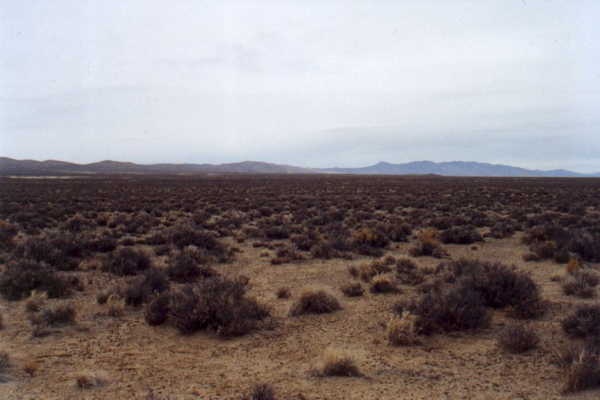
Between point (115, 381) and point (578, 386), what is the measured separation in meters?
5.99

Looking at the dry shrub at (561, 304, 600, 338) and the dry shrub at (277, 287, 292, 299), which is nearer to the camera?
the dry shrub at (561, 304, 600, 338)

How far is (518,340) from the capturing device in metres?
6.37

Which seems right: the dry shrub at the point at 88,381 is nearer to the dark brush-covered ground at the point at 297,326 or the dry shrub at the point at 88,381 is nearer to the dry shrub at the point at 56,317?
the dark brush-covered ground at the point at 297,326

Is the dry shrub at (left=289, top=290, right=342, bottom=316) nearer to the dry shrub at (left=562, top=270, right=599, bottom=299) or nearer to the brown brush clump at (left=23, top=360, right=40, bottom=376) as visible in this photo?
the brown brush clump at (left=23, top=360, right=40, bottom=376)

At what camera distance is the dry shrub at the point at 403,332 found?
22.1ft

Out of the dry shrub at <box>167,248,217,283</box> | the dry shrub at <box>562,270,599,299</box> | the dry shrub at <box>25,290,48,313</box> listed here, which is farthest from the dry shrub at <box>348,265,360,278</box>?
the dry shrub at <box>25,290,48,313</box>

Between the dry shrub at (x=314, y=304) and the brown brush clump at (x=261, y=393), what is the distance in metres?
3.26

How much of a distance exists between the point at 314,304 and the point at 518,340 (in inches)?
146

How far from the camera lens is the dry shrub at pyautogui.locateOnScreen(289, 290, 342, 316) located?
331 inches

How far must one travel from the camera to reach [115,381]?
18.3 ft

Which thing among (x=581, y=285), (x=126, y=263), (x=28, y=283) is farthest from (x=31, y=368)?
(x=581, y=285)

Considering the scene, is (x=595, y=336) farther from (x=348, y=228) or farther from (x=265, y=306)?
(x=348, y=228)

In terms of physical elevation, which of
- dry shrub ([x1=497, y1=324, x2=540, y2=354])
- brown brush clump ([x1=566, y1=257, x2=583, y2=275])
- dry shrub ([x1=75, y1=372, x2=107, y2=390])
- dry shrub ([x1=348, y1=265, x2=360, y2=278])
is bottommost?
dry shrub ([x1=75, y1=372, x2=107, y2=390])

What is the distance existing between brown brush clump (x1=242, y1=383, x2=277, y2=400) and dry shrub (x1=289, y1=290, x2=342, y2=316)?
3.26 m
